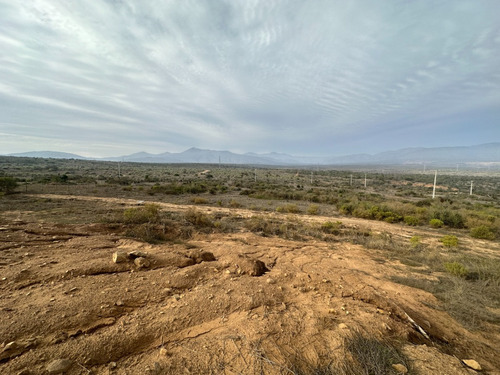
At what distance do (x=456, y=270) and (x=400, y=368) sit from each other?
5.38m

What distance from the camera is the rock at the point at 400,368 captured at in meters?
2.99

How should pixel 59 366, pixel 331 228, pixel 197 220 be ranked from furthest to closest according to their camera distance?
pixel 331 228 → pixel 197 220 → pixel 59 366

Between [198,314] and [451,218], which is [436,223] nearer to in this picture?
[451,218]

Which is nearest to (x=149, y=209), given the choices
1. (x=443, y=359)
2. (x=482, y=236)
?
(x=443, y=359)

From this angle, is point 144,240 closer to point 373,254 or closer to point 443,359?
point 443,359

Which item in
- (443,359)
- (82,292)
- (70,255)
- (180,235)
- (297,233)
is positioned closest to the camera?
(443,359)

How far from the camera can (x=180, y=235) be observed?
352 inches

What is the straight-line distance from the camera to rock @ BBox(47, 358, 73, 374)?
259 centimetres

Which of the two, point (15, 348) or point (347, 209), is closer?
point (15, 348)

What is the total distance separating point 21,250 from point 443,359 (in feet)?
30.2

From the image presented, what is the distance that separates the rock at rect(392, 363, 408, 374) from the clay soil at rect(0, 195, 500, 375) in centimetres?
30

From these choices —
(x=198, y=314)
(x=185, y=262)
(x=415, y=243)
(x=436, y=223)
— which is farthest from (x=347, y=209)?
(x=198, y=314)

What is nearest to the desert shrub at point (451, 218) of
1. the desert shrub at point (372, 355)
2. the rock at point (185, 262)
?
the desert shrub at point (372, 355)

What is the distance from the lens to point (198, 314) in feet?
12.9
